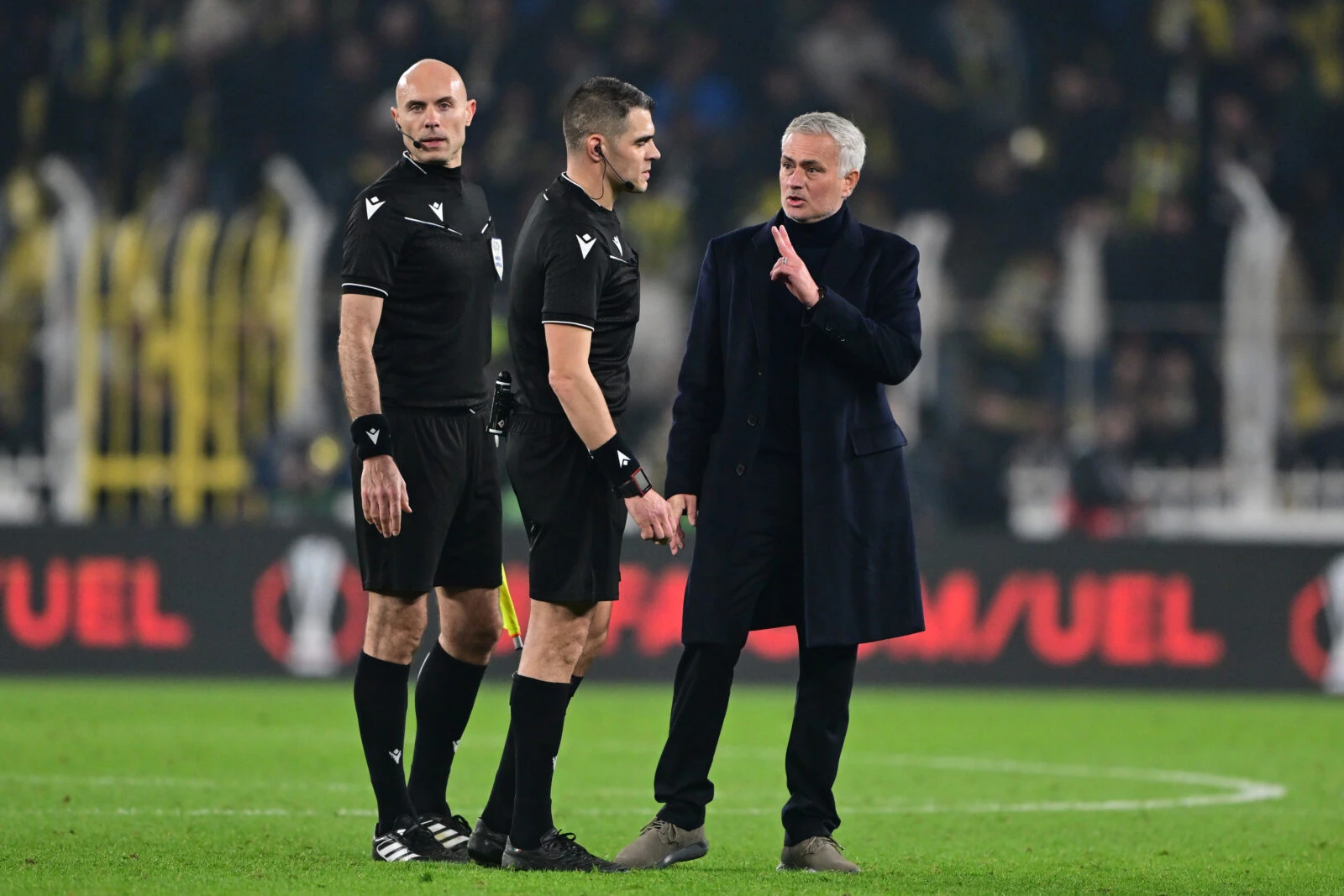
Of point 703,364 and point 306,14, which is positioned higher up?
point 306,14

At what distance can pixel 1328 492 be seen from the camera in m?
15.4

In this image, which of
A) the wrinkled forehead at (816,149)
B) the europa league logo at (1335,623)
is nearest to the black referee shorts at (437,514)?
the wrinkled forehead at (816,149)

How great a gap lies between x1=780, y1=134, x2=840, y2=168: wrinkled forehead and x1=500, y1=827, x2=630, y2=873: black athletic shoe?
1.87 metres

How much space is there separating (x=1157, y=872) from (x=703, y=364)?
71.5 inches

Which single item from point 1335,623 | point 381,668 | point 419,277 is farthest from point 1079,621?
point 419,277

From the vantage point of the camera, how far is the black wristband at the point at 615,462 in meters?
5.01

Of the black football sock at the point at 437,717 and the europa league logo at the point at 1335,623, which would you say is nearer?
the black football sock at the point at 437,717

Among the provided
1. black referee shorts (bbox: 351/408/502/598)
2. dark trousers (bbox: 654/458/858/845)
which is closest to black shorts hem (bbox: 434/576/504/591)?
black referee shorts (bbox: 351/408/502/598)

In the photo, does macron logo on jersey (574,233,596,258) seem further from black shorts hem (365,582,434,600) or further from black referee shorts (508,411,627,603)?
black shorts hem (365,582,434,600)

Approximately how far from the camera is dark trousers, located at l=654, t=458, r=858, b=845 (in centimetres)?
532

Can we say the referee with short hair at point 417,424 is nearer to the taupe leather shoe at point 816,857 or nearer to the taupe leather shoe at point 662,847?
the taupe leather shoe at point 662,847

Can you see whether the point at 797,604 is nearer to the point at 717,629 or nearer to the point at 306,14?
the point at 717,629

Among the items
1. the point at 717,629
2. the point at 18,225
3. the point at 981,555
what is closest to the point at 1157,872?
the point at 717,629

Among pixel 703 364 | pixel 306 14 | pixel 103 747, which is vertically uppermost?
pixel 306 14
